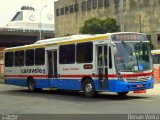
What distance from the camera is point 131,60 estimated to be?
759 inches

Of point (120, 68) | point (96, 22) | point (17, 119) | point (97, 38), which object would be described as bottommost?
point (17, 119)

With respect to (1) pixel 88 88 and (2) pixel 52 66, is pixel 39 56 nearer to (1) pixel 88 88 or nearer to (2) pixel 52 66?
(2) pixel 52 66

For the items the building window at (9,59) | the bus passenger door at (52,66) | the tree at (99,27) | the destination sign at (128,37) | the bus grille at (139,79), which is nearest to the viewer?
the bus grille at (139,79)

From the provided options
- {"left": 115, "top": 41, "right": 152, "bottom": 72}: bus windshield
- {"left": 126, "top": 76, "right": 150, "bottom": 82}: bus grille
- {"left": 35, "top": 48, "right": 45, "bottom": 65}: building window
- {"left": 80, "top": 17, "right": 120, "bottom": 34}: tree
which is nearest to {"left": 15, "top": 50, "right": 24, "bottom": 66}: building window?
{"left": 35, "top": 48, "right": 45, "bottom": 65}: building window

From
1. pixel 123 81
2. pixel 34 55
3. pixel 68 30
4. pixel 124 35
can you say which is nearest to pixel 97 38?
pixel 124 35

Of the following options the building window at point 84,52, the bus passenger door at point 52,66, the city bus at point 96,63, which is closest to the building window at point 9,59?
the city bus at point 96,63

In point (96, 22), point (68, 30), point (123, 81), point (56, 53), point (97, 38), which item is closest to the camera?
point (123, 81)

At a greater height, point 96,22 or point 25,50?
point 96,22

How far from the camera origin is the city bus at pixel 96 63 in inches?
755

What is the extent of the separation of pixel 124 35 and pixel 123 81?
215 centimetres

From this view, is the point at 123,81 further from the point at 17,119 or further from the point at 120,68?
the point at 17,119

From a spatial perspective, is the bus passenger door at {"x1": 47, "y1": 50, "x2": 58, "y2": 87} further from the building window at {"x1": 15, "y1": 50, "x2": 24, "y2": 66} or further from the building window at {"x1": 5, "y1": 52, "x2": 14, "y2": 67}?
the building window at {"x1": 5, "y1": 52, "x2": 14, "y2": 67}

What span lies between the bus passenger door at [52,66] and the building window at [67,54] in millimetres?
761

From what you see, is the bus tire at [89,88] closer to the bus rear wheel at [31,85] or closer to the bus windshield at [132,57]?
the bus windshield at [132,57]
